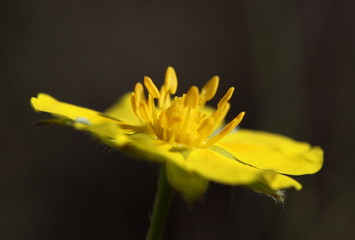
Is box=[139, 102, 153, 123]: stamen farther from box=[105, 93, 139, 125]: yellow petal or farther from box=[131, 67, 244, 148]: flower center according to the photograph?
box=[105, 93, 139, 125]: yellow petal

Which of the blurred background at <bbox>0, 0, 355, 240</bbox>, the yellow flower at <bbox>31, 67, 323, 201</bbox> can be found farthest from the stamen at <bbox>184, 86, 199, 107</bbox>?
the blurred background at <bbox>0, 0, 355, 240</bbox>

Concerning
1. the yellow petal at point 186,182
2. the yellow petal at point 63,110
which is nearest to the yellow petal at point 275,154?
the yellow petal at point 186,182

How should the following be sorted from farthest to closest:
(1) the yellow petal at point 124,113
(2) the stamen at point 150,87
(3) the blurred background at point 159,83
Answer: (3) the blurred background at point 159,83 < (1) the yellow petal at point 124,113 < (2) the stamen at point 150,87

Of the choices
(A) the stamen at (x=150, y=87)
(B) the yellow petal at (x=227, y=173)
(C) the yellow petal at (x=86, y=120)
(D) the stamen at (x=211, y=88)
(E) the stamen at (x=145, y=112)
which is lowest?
(B) the yellow petal at (x=227, y=173)

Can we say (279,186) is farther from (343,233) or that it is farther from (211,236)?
(211,236)

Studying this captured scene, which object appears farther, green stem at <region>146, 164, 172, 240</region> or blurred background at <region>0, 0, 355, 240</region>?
blurred background at <region>0, 0, 355, 240</region>

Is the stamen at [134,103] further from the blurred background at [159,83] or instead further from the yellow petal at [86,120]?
the blurred background at [159,83]

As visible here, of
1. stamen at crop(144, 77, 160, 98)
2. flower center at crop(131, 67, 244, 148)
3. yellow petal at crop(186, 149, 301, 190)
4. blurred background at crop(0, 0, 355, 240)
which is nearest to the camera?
yellow petal at crop(186, 149, 301, 190)

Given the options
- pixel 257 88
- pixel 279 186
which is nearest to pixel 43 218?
pixel 257 88
